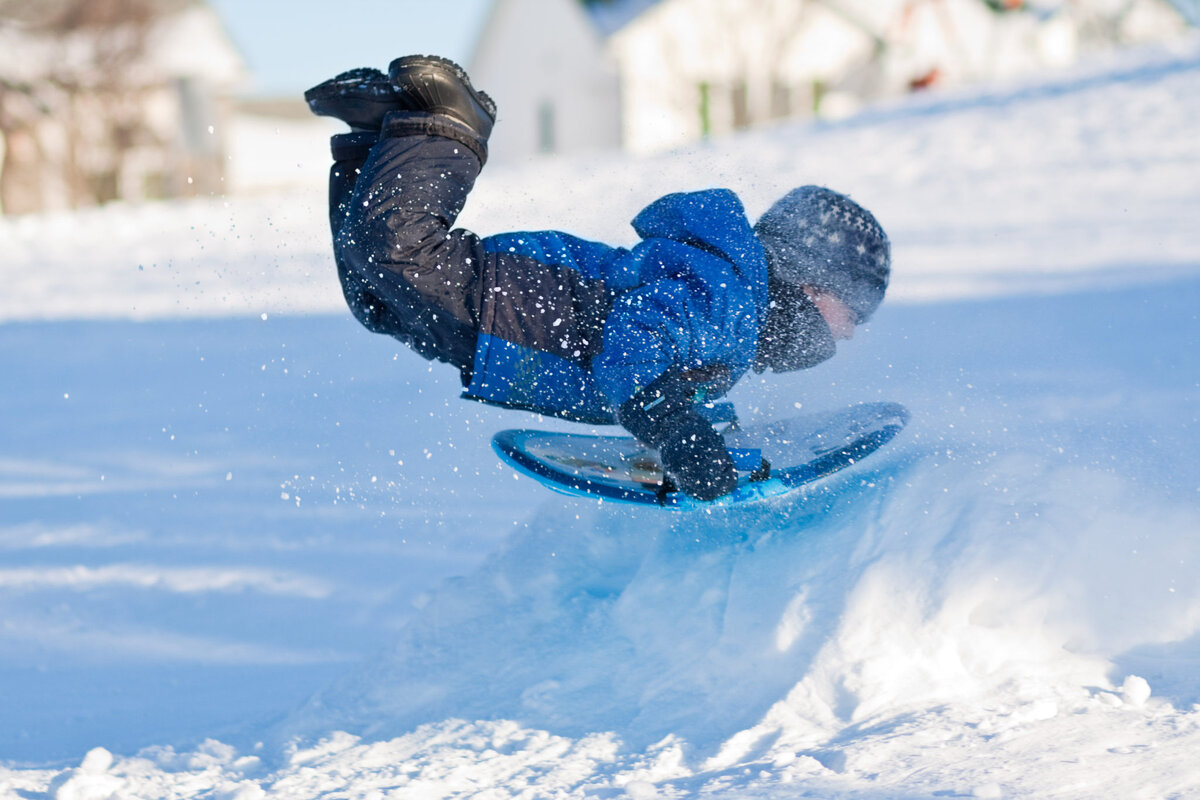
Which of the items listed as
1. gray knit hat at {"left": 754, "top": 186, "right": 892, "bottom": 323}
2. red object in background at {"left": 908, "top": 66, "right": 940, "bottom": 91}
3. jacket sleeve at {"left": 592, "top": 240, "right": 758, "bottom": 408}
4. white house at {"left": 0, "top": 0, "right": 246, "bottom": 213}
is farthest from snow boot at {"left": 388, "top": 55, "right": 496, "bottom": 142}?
red object in background at {"left": 908, "top": 66, "right": 940, "bottom": 91}

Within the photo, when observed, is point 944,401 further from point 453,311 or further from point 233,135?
point 233,135

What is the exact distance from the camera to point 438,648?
2.53 metres

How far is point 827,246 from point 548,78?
19905 millimetres

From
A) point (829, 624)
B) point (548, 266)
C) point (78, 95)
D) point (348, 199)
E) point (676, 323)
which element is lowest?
point (829, 624)

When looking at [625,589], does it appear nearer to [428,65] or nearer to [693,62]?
[428,65]

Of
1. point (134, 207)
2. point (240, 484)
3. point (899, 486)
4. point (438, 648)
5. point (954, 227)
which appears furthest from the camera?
point (134, 207)

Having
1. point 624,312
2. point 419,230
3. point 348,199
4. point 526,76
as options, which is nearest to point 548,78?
point 526,76

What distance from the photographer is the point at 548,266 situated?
2.81 metres

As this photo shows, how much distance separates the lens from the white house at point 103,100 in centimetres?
1992

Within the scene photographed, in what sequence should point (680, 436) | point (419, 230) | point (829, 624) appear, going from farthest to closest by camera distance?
point (419, 230) → point (680, 436) → point (829, 624)

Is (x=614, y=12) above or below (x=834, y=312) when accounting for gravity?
above

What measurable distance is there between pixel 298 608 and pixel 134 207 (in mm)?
11339

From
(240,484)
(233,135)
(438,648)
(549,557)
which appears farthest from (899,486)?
(233,135)

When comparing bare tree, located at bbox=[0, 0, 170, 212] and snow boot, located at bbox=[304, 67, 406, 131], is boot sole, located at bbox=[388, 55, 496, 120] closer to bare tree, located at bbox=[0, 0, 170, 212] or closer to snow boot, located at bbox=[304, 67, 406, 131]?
snow boot, located at bbox=[304, 67, 406, 131]
